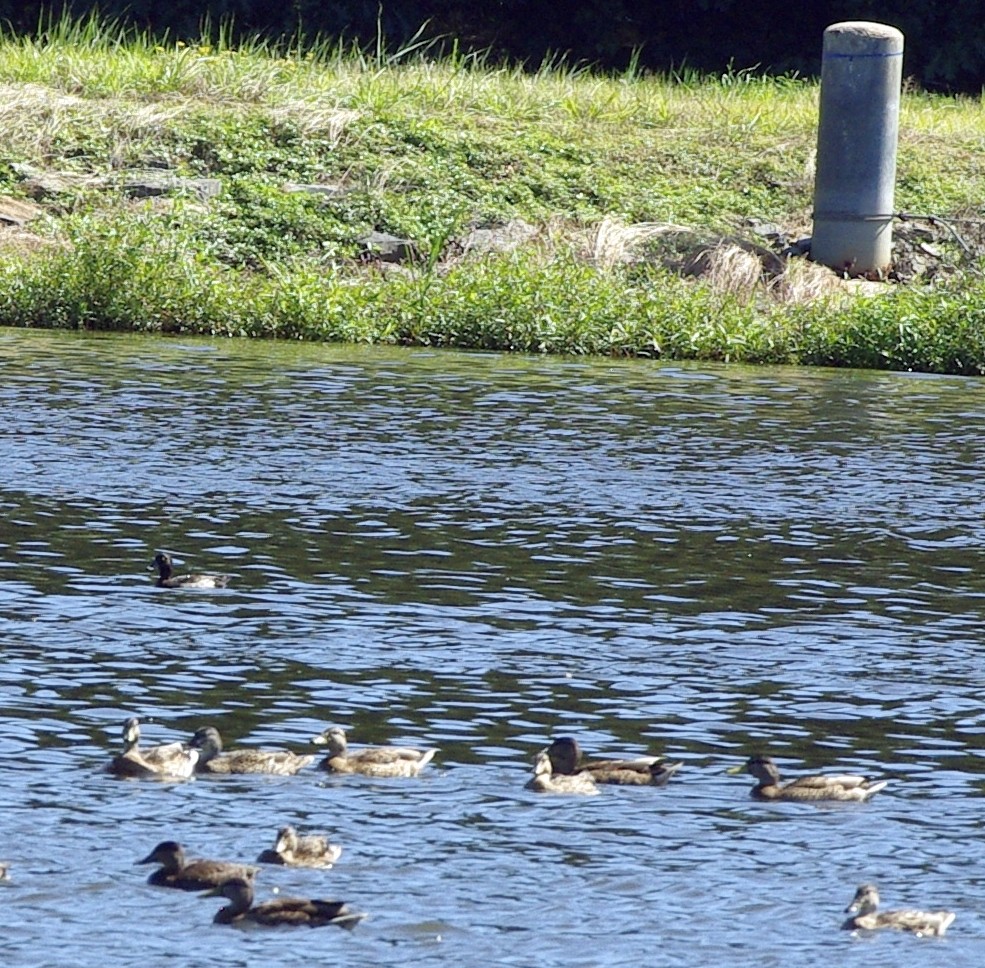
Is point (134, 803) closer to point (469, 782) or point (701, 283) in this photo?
point (469, 782)

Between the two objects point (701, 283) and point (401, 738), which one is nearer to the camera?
point (401, 738)

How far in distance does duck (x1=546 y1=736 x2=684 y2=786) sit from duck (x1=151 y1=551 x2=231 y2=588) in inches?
148

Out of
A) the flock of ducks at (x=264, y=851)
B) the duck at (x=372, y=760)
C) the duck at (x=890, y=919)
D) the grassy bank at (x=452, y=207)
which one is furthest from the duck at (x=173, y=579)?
the grassy bank at (x=452, y=207)

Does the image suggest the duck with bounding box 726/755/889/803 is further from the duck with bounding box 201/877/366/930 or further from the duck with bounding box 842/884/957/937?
the duck with bounding box 201/877/366/930

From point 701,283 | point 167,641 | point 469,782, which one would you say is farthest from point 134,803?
point 701,283

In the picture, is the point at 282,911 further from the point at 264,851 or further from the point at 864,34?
the point at 864,34

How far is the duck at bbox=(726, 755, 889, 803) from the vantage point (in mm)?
8773

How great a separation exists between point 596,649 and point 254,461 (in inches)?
229

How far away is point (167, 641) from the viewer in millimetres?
11172

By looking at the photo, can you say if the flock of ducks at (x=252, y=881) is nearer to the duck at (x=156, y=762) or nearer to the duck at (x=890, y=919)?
the duck at (x=156, y=762)

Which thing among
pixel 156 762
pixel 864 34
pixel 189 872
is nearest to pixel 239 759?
pixel 156 762

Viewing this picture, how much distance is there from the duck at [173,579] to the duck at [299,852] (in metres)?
4.32

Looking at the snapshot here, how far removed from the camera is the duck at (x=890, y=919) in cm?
751

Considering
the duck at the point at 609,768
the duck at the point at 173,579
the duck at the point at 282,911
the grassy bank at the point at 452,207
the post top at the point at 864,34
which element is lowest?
the duck at the point at 173,579
